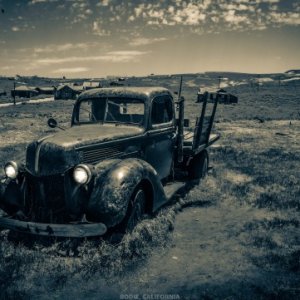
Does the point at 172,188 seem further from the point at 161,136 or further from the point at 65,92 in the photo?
the point at 65,92

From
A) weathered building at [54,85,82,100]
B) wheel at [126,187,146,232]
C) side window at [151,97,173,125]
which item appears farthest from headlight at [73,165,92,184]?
weathered building at [54,85,82,100]

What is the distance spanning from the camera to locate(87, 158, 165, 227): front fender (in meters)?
3.89

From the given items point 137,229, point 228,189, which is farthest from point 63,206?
point 228,189

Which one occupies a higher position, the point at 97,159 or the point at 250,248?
the point at 97,159

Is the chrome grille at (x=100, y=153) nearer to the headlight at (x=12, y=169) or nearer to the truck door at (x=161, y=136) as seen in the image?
the truck door at (x=161, y=136)

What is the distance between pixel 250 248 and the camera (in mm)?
4516

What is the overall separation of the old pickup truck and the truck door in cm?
2

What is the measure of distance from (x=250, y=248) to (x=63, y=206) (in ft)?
8.30

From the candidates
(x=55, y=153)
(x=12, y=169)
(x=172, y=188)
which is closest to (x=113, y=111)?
(x=172, y=188)

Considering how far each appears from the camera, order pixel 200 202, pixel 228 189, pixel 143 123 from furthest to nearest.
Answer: pixel 228 189 → pixel 200 202 → pixel 143 123

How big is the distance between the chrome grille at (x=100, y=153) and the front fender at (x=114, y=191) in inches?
11.9

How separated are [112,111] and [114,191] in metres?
2.15

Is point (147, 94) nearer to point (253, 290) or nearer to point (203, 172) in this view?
point (203, 172)

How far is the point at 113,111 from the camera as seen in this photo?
578 centimetres
